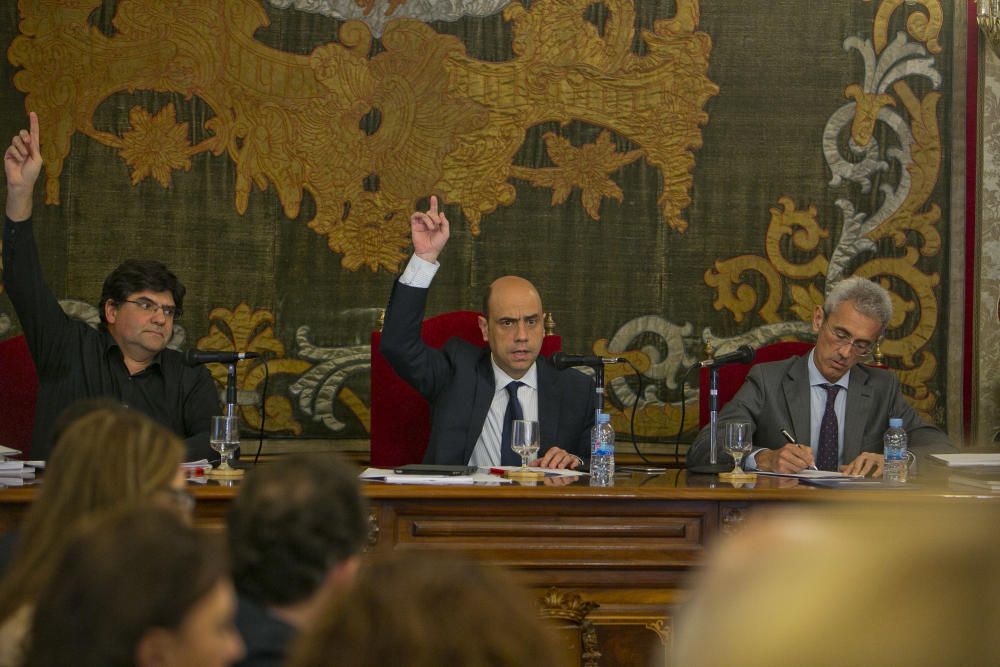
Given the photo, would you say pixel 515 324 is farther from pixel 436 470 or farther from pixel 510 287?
pixel 436 470

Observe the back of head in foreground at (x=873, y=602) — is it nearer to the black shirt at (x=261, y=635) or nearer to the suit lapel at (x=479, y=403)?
the black shirt at (x=261, y=635)

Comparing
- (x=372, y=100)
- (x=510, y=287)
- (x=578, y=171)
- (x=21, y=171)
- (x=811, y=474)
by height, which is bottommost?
(x=811, y=474)

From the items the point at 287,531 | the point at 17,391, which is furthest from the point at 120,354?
the point at 287,531

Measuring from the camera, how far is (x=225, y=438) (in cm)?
339

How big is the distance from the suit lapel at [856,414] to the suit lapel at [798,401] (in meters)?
0.12

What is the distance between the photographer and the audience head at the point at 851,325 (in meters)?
3.96

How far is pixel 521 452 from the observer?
3500mm

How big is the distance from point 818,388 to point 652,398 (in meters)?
0.81

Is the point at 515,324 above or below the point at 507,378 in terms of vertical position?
above

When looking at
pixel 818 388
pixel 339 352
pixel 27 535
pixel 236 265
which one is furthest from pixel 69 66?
pixel 27 535

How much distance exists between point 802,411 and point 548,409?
814mm

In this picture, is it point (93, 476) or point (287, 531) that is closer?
point (287, 531)

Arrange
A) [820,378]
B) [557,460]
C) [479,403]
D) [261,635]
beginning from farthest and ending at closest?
[820,378] → [479,403] → [557,460] → [261,635]

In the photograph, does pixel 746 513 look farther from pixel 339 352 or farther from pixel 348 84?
pixel 348 84
